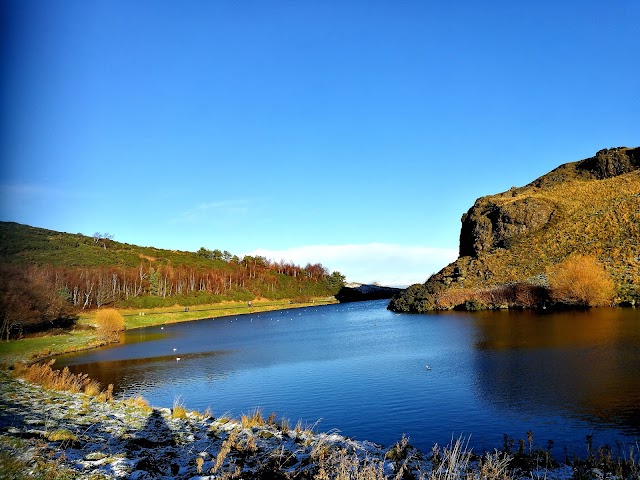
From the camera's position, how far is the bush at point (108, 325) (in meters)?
72.7

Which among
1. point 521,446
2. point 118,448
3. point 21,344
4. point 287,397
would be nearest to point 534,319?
point 287,397

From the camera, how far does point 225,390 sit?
32.7 meters

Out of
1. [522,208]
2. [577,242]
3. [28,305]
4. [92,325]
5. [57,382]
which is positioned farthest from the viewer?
[522,208]

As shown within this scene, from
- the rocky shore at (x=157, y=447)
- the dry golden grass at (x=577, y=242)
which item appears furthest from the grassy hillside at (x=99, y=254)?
the dry golden grass at (x=577, y=242)

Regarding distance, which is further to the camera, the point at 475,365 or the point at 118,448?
the point at 475,365

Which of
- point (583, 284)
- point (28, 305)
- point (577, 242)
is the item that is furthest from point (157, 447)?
point (577, 242)

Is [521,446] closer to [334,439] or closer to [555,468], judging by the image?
[555,468]

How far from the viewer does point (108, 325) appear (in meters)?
75.6

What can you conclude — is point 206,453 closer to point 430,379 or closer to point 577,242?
point 430,379

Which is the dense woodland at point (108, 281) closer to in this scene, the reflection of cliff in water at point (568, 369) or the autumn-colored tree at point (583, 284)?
the reflection of cliff in water at point (568, 369)

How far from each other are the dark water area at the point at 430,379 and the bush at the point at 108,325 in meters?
14.7

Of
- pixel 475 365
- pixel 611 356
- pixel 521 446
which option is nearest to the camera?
pixel 521 446

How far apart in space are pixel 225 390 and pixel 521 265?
83373 mm

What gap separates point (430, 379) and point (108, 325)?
61.4 m
